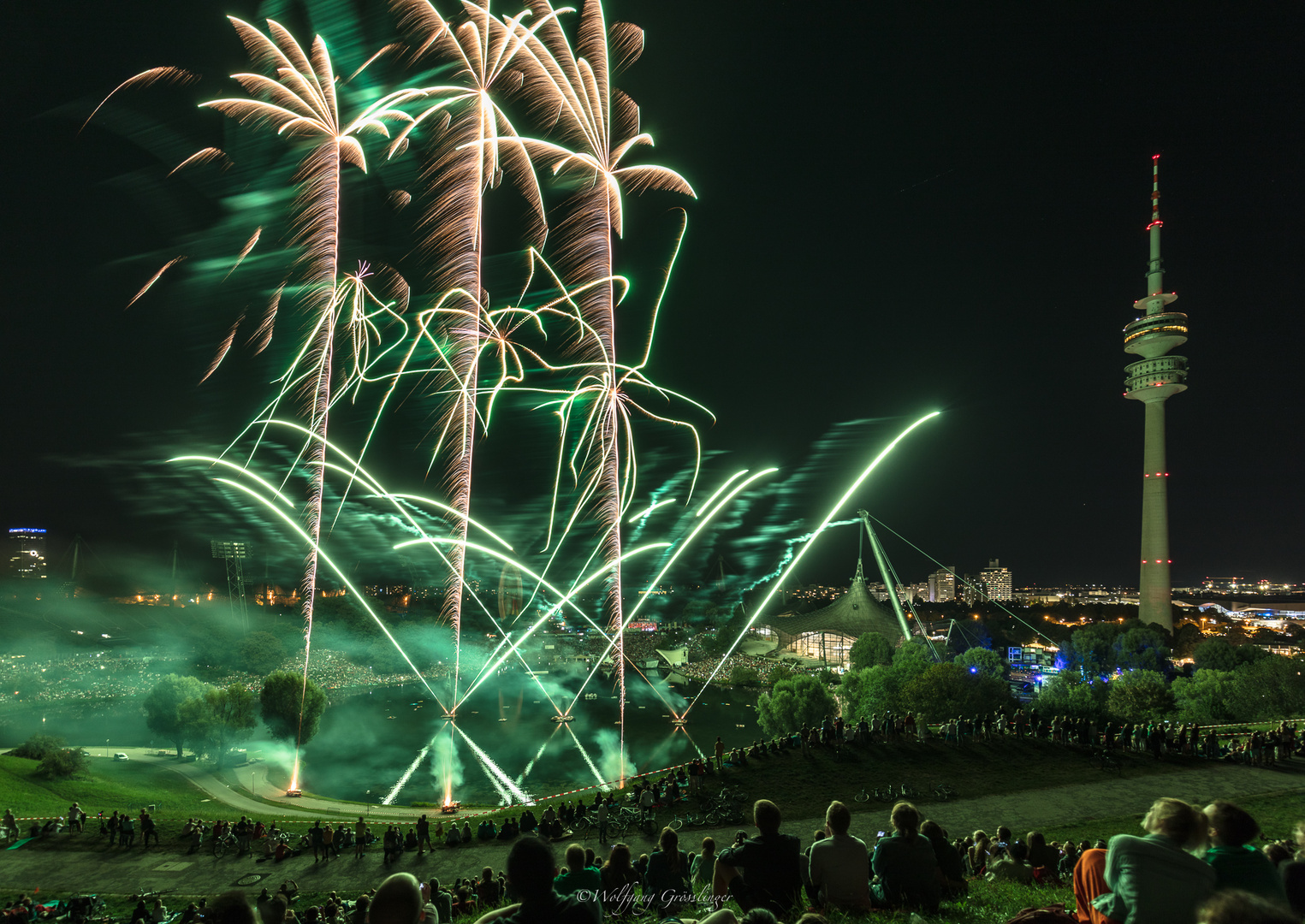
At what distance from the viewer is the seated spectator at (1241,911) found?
211 centimetres

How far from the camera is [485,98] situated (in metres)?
15.1

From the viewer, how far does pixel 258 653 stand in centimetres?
5072

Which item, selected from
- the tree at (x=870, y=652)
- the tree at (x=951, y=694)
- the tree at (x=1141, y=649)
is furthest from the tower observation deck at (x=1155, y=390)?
the tree at (x=951, y=694)

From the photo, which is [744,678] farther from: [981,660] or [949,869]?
[949,869]

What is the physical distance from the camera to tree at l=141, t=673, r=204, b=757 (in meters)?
29.8

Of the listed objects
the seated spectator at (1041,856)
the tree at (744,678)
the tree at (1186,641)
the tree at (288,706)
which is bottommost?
the tree at (744,678)

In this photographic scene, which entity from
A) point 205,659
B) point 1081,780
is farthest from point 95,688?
point 1081,780

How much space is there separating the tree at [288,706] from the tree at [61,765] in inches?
299

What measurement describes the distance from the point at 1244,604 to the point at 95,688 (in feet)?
850

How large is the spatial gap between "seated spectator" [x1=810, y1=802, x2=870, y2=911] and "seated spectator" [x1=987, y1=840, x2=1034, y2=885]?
346 cm

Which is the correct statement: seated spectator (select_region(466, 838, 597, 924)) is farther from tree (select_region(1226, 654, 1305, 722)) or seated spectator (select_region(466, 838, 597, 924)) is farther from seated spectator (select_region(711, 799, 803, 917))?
tree (select_region(1226, 654, 1305, 722))

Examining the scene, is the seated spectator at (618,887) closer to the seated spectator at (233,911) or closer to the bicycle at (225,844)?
the seated spectator at (233,911)

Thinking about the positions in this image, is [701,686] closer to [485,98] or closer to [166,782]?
[166,782]

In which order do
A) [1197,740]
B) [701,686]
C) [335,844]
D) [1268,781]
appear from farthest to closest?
1. [701,686]
2. [1197,740]
3. [1268,781]
4. [335,844]
